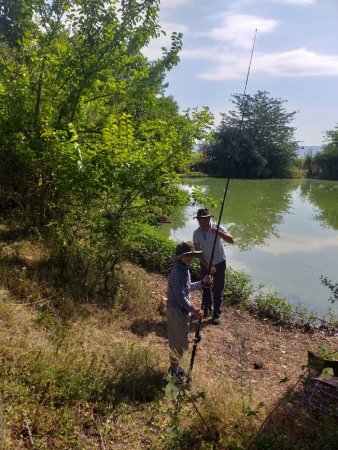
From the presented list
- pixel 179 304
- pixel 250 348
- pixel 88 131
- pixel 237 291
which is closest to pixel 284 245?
pixel 237 291

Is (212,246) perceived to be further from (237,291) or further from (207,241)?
(237,291)

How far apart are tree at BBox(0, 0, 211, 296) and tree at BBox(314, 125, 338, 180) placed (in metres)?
55.6

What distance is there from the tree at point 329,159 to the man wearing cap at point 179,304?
58.5 metres

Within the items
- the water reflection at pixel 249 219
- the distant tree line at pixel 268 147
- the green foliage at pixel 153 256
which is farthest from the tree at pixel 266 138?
the green foliage at pixel 153 256

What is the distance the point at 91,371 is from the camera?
3703mm

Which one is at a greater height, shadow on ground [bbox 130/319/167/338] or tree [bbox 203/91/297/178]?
tree [bbox 203/91/297/178]

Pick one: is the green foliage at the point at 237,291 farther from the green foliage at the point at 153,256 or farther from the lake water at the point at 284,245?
the green foliage at the point at 153,256

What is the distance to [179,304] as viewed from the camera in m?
4.13

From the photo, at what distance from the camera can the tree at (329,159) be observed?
188 ft

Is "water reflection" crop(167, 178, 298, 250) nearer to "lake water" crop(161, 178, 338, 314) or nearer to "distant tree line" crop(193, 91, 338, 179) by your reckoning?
"lake water" crop(161, 178, 338, 314)

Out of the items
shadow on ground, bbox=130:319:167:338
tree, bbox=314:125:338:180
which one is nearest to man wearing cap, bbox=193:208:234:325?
shadow on ground, bbox=130:319:167:338

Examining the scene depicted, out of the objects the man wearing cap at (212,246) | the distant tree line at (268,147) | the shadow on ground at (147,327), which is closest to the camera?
the shadow on ground at (147,327)

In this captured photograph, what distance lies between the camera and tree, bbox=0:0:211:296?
5.66m

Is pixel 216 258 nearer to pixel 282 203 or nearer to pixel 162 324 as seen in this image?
pixel 162 324
